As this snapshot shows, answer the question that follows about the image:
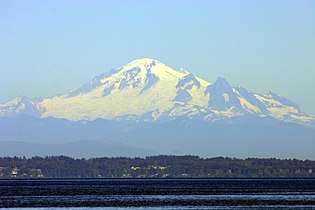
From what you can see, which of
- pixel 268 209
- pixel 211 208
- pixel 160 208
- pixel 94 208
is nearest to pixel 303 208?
pixel 268 209

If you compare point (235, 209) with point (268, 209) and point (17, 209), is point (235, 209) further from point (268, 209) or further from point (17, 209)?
point (17, 209)

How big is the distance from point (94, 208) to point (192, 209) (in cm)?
1700

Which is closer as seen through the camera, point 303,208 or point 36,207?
point 303,208

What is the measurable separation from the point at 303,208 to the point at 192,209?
18.4 metres

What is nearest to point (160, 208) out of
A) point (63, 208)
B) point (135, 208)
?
point (135, 208)

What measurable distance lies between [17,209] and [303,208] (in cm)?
4786

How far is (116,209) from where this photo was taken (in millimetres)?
137875

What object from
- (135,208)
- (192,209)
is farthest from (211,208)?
(135,208)

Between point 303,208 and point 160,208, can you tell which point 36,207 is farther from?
point 303,208

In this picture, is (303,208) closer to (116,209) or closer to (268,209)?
(268,209)

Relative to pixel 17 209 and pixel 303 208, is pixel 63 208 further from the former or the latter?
pixel 303 208

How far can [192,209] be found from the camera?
13788 centimetres

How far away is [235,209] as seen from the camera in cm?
13625

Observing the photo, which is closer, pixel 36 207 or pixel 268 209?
pixel 268 209
